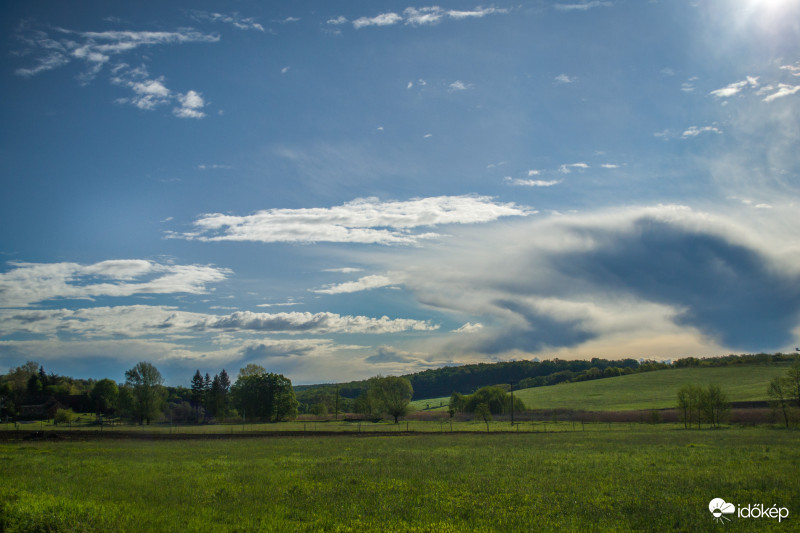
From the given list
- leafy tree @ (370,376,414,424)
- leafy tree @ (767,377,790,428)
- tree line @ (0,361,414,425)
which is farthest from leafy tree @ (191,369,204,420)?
leafy tree @ (767,377,790,428)

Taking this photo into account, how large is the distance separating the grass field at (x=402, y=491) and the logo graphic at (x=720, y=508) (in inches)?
16.1

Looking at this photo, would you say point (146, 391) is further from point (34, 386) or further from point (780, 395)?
point (780, 395)

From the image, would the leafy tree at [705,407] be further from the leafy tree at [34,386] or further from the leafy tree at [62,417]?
the leafy tree at [34,386]

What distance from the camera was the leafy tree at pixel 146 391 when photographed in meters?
118

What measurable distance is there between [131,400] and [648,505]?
13135 centimetres

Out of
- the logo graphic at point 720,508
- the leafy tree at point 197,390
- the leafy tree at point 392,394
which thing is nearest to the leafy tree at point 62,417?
the leafy tree at point 197,390

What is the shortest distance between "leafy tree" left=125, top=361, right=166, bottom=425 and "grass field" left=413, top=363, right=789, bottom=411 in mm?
105552

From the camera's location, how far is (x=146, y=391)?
119m

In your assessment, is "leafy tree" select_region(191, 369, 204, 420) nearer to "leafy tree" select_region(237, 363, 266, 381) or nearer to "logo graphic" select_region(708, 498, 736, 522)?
"leafy tree" select_region(237, 363, 266, 381)

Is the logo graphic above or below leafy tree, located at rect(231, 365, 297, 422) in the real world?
above

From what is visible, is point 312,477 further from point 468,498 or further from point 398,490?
point 468,498

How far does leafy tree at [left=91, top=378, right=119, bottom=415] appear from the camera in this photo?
479 feet

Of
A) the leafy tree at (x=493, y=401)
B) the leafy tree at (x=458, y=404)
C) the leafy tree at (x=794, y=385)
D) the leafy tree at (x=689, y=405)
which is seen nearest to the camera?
the leafy tree at (x=794, y=385)

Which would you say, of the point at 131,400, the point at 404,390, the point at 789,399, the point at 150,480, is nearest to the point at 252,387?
the point at 131,400
